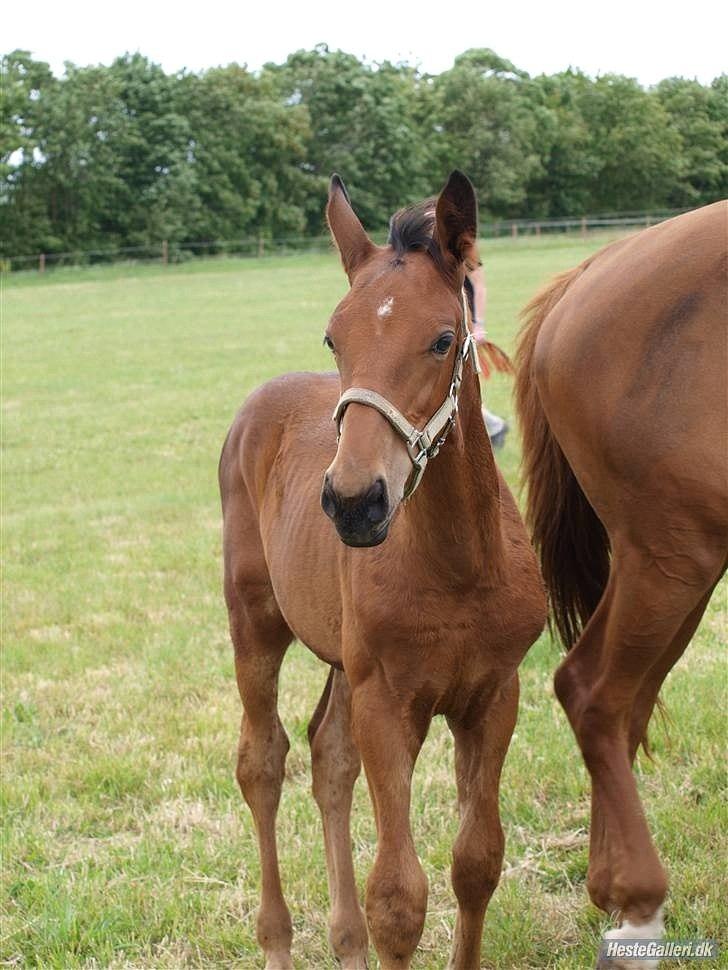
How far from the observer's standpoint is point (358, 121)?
169 ft

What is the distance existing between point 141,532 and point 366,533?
5900 millimetres

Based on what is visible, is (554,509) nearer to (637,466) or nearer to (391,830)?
(637,466)

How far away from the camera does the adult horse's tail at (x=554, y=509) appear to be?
3.64m

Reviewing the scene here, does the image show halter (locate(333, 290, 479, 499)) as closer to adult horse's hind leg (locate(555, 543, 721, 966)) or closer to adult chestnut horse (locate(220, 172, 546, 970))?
adult chestnut horse (locate(220, 172, 546, 970))

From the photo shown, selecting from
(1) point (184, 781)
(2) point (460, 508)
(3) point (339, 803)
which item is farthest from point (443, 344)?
(1) point (184, 781)

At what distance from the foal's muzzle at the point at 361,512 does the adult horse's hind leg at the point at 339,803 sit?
50.2 inches

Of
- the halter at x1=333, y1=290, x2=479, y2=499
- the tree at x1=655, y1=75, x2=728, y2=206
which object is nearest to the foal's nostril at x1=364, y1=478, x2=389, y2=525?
the halter at x1=333, y1=290, x2=479, y2=499

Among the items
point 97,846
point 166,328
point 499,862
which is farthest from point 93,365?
point 499,862

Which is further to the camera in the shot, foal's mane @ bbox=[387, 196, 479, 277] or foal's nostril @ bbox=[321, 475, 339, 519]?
foal's mane @ bbox=[387, 196, 479, 277]

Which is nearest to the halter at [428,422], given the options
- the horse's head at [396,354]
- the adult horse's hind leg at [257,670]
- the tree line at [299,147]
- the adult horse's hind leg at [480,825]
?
the horse's head at [396,354]

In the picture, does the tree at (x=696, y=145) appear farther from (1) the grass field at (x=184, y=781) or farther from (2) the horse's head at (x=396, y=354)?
(2) the horse's head at (x=396, y=354)

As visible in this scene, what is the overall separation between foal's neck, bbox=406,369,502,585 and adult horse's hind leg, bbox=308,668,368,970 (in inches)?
33.7

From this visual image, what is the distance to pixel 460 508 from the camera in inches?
104

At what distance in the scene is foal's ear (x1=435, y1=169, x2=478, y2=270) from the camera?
8.01 ft
